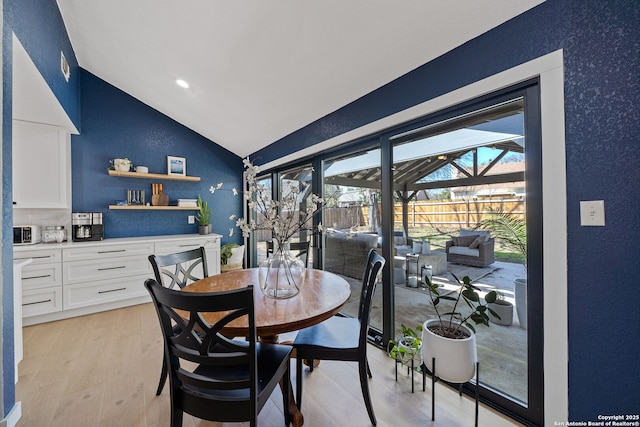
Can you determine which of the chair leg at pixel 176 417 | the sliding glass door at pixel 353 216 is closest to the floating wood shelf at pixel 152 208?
the sliding glass door at pixel 353 216

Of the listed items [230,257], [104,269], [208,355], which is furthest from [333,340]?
[230,257]

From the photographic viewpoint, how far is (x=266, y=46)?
7.23ft

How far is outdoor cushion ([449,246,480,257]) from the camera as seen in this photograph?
71.5 inches

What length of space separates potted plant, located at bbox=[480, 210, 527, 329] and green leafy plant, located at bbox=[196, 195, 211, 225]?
13.5 ft

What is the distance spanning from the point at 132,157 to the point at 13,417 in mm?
3431

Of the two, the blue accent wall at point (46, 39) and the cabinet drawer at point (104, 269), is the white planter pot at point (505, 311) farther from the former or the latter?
the cabinet drawer at point (104, 269)

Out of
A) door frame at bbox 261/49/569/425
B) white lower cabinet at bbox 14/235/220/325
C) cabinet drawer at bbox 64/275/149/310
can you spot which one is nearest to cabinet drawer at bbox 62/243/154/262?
white lower cabinet at bbox 14/235/220/325

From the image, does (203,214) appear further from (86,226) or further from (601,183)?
(601,183)

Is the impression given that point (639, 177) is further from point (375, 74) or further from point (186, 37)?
point (186, 37)

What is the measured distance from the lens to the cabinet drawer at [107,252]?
303 centimetres

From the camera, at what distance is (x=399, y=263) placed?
7.70ft

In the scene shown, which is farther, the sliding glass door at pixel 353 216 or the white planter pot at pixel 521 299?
the sliding glass door at pixel 353 216

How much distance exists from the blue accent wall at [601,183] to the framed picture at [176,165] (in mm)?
4564

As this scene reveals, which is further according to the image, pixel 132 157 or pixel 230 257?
pixel 230 257
